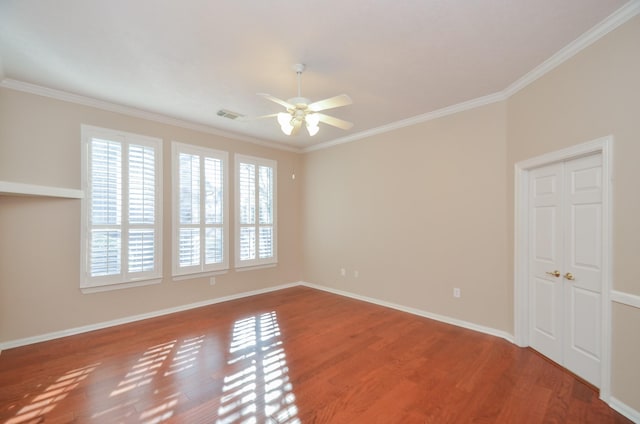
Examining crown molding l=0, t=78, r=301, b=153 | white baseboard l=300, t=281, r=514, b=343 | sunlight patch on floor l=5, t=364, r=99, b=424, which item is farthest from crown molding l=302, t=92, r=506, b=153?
sunlight patch on floor l=5, t=364, r=99, b=424

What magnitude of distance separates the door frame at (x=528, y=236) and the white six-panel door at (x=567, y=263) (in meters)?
0.06

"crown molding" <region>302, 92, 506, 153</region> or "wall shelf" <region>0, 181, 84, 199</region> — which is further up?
"crown molding" <region>302, 92, 506, 153</region>

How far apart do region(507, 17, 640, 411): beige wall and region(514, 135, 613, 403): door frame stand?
0.05 m

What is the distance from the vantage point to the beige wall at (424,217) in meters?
→ 3.72

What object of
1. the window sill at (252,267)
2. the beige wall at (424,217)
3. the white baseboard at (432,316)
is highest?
the beige wall at (424,217)

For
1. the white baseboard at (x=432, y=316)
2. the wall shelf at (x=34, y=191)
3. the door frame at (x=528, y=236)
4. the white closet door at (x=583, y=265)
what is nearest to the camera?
the door frame at (x=528, y=236)

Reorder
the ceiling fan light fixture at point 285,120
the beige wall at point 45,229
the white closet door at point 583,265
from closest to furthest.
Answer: the white closet door at point 583,265, the ceiling fan light fixture at point 285,120, the beige wall at point 45,229

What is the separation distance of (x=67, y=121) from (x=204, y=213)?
83.9 inches

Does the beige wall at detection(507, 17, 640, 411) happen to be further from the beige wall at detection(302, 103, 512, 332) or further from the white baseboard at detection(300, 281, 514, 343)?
the white baseboard at detection(300, 281, 514, 343)

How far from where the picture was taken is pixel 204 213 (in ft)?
16.1

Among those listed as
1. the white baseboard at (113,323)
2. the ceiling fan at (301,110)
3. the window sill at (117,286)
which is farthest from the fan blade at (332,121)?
the white baseboard at (113,323)

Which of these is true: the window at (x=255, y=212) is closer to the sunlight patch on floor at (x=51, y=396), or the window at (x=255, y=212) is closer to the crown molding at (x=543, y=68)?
the crown molding at (x=543, y=68)

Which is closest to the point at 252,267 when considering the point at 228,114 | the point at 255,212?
the point at 255,212

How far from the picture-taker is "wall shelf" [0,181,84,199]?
266 centimetres
